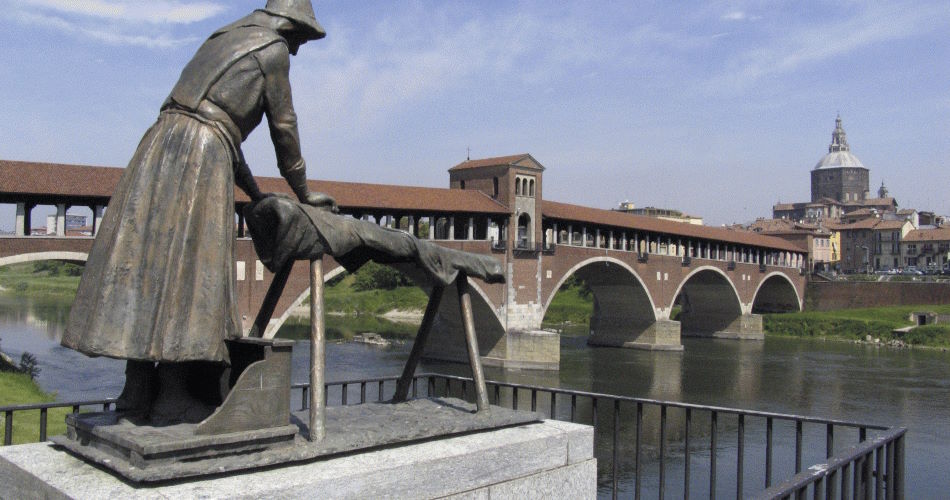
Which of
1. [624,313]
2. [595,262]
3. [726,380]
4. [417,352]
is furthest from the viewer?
[624,313]

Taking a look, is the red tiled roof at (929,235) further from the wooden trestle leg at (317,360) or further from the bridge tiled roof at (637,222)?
the wooden trestle leg at (317,360)

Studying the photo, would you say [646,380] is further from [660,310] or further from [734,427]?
[660,310]

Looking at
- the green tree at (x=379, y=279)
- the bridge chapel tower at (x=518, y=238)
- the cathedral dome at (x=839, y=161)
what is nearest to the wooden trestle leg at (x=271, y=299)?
the bridge chapel tower at (x=518, y=238)

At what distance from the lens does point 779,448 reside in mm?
16797

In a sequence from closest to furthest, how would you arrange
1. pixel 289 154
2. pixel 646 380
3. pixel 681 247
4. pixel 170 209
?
1. pixel 170 209
2. pixel 289 154
3. pixel 646 380
4. pixel 681 247

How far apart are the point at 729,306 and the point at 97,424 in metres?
47.5

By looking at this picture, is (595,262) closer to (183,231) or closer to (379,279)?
(379,279)

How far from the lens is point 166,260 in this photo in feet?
11.7

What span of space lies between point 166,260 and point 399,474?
Result: 1.41 meters

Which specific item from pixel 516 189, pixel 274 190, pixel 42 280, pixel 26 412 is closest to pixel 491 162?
pixel 516 189

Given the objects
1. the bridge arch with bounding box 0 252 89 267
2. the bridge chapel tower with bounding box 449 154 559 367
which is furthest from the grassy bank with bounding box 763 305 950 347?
the bridge arch with bounding box 0 252 89 267

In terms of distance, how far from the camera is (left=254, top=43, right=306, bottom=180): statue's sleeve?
3.96 metres

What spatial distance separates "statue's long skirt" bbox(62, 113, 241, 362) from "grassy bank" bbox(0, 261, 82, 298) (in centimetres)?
6769

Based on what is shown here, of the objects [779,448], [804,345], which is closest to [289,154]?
[779,448]
